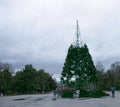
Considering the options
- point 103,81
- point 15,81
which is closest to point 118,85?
point 103,81

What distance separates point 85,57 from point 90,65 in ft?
5.67

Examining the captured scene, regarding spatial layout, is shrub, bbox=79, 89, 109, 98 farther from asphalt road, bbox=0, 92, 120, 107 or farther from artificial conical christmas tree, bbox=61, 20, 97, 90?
asphalt road, bbox=0, 92, 120, 107

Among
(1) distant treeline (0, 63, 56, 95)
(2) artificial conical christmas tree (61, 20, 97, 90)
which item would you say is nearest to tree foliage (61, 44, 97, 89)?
(2) artificial conical christmas tree (61, 20, 97, 90)

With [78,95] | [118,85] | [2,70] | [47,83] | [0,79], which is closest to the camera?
[78,95]

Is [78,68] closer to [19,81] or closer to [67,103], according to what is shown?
[67,103]

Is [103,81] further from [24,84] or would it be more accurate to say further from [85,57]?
[85,57]

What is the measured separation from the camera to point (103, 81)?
141750 millimetres

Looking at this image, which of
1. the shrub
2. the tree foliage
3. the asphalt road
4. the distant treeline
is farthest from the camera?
the distant treeline

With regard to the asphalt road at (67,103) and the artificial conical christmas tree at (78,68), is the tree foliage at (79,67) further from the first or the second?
the asphalt road at (67,103)

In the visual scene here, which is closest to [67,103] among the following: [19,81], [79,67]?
[79,67]

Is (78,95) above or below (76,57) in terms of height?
below

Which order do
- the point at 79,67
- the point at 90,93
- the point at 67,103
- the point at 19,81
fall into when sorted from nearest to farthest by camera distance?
the point at 67,103
the point at 90,93
the point at 79,67
the point at 19,81

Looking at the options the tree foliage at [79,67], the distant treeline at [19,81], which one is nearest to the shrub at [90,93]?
the tree foliage at [79,67]

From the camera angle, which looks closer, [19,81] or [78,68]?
[78,68]
